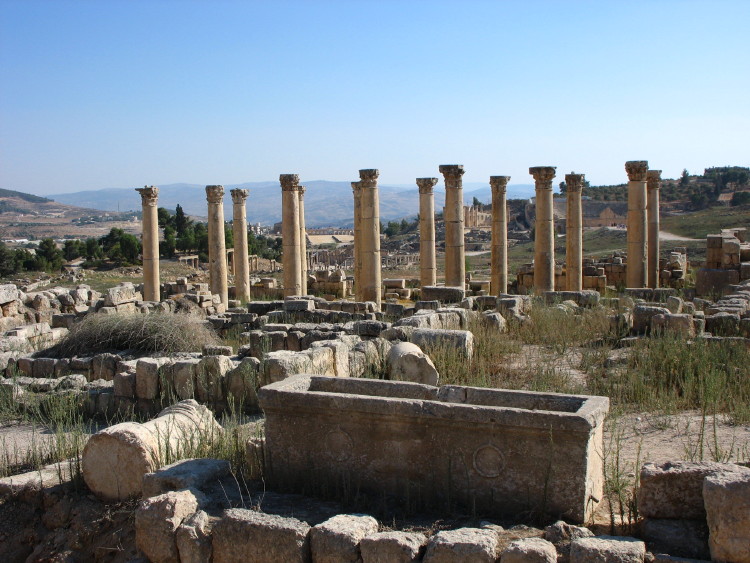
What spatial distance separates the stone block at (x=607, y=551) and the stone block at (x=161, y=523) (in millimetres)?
3150

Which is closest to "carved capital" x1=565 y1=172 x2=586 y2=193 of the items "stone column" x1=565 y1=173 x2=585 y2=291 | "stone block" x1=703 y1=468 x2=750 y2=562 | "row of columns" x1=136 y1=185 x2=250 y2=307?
"stone column" x1=565 y1=173 x2=585 y2=291

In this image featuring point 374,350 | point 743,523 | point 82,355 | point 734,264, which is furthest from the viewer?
point 734,264

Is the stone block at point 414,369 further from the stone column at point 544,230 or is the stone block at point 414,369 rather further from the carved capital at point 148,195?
the carved capital at point 148,195

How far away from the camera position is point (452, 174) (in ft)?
74.6

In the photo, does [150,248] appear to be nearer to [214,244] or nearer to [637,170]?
[214,244]

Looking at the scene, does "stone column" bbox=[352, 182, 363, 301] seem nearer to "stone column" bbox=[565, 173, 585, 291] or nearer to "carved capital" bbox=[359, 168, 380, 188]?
"carved capital" bbox=[359, 168, 380, 188]

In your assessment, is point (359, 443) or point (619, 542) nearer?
point (619, 542)

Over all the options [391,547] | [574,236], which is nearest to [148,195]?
[574,236]

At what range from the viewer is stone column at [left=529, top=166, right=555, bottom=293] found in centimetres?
2406

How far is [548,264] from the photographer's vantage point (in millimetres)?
24125

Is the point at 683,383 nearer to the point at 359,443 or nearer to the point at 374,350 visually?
the point at 374,350

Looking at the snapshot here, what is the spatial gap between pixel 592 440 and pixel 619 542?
1157mm

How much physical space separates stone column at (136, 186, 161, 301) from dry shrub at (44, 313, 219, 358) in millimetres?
8973

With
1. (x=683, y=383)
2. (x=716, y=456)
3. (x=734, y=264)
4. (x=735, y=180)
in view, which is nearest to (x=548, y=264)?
(x=734, y=264)
